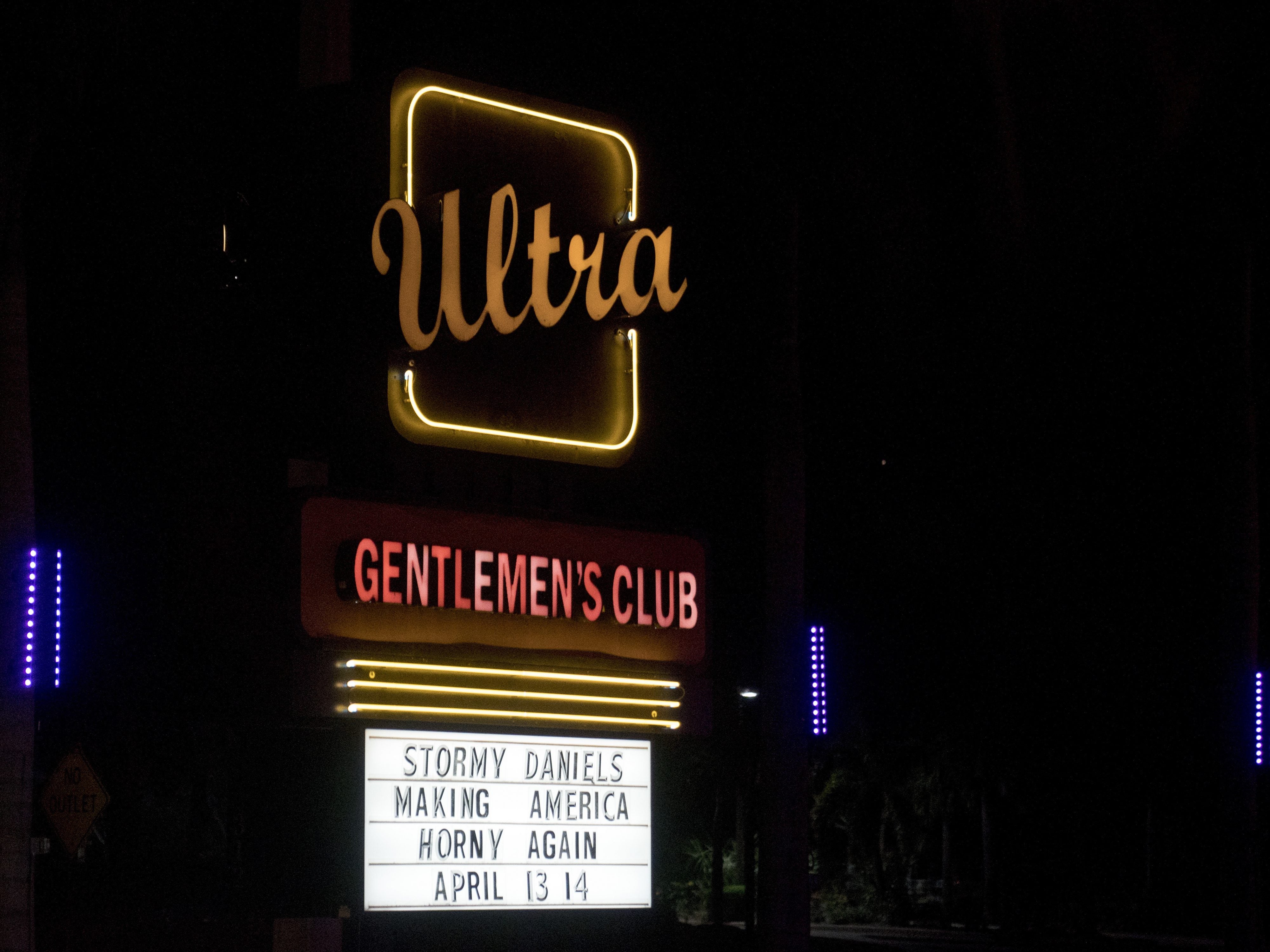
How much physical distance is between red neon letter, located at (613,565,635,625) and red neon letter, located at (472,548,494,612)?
84 centimetres

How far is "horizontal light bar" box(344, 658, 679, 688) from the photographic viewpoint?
8695 millimetres

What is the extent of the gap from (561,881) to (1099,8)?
636cm

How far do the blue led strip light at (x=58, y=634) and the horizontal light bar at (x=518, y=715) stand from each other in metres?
6.12

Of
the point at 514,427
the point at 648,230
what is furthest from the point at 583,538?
the point at 648,230

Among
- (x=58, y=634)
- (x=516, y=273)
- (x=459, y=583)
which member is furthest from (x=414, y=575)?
(x=58, y=634)

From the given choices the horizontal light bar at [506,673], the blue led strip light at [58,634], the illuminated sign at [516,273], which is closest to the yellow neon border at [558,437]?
the illuminated sign at [516,273]

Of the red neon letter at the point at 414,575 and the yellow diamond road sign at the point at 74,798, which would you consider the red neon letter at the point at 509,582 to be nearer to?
the red neon letter at the point at 414,575

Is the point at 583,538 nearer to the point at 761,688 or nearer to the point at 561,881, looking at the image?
the point at 561,881

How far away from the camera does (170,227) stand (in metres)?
16.5

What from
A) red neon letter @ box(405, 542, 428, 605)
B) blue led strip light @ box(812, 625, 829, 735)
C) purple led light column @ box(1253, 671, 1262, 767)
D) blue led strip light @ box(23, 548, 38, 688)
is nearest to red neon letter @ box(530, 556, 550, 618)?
red neon letter @ box(405, 542, 428, 605)

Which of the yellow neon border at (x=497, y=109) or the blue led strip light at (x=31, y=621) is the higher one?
the yellow neon border at (x=497, y=109)

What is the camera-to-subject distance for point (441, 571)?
9.09m

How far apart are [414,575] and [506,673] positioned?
77cm

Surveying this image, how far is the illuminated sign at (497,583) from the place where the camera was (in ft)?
28.5
